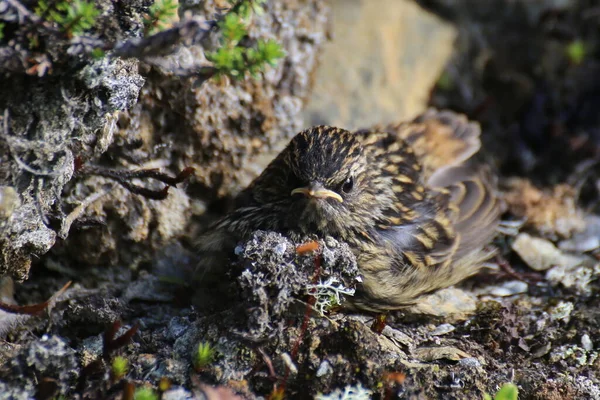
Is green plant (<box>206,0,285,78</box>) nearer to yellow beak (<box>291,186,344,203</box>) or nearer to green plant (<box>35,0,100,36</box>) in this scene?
green plant (<box>35,0,100,36</box>)

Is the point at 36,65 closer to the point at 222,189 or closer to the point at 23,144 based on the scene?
the point at 23,144

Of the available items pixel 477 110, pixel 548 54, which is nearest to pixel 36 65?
pixel 477 110

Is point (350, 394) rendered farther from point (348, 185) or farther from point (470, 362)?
point (348, 185)

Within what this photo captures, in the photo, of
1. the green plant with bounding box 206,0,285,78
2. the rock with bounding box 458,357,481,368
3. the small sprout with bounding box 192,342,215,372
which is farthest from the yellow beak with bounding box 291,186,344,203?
the rock with bounding box 458,357,481,368

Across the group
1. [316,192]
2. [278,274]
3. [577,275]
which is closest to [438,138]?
[577,275]

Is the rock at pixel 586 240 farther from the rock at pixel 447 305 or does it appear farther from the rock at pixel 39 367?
the rock at pixel 39 367
